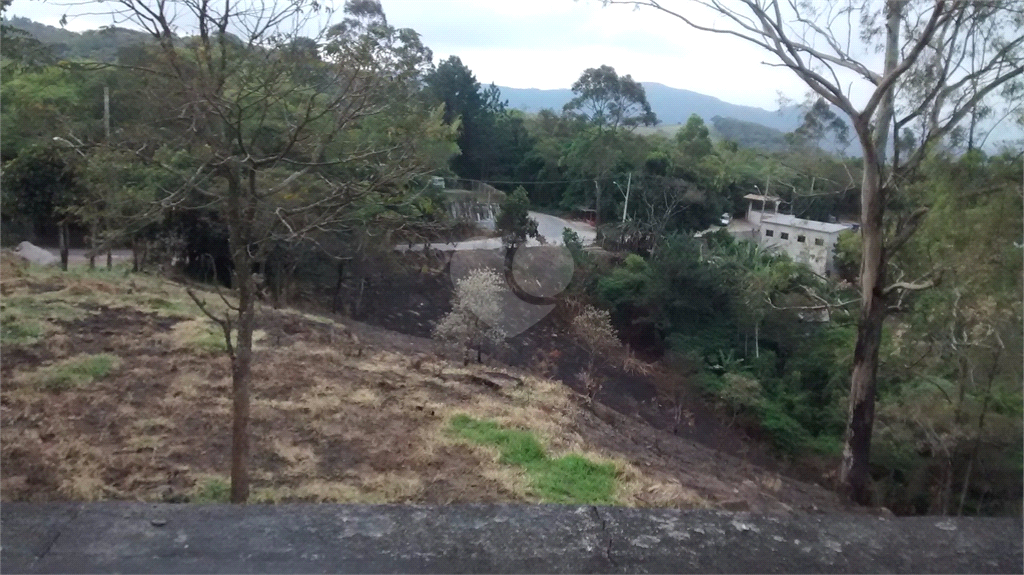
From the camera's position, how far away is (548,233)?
1270 cm

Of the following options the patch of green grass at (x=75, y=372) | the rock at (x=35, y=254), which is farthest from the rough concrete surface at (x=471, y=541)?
the rock at (x=35, y=254)

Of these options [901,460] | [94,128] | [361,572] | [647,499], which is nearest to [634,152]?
[901,460]

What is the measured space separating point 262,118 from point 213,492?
6.45ft

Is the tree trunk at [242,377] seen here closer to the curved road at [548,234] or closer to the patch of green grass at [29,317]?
the patch of green grass at [29,317]

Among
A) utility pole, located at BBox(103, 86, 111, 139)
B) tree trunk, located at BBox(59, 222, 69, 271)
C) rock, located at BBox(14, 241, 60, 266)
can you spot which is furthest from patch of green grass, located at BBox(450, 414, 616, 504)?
rock, located at BBox(14, 241, 60, 266)

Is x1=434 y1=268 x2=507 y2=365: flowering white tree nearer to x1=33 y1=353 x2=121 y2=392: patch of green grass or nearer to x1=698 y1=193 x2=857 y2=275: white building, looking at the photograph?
x1=33 y1=353 x2=121 y2=392: patch of green grass

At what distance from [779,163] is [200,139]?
8422 millimetres

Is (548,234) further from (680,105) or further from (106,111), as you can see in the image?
(106,111)

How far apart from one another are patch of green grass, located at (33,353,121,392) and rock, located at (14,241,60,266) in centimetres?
529

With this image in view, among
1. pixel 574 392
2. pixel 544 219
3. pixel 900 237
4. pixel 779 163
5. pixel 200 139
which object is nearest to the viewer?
pixel 200 139

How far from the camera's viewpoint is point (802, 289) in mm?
10094

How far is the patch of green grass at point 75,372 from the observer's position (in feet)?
20.2

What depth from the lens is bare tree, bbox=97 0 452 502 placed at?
372 cm

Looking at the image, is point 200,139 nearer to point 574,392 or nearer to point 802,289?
point 574,392
